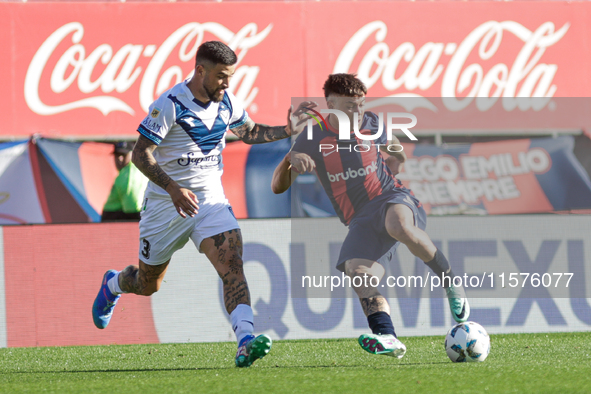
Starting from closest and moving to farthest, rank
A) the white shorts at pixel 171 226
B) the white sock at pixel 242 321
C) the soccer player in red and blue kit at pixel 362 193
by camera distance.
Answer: the white sock at pixel 242 321 < the white shorts at pixel 171 226 < the soccer player in red and blue kit at pixel 362 193

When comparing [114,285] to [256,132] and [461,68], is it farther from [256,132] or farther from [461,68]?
[461,68]

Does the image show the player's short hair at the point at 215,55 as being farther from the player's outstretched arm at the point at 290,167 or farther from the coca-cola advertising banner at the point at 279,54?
the coca-cola advertising banner at the point at 279,54

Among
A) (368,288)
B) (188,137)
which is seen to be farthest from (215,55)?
(368,288)

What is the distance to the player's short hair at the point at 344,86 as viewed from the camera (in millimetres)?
5199

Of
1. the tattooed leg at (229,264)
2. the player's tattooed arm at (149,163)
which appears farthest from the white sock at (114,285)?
the player's tattooed arm at (149,163)

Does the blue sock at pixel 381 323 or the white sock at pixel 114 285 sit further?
the white sock at pixel 114 285

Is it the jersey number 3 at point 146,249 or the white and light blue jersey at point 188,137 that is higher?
the white and light blue jersey at point 188,137

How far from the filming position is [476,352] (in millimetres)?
4254

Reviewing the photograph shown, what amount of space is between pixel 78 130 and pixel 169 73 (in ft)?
4.74

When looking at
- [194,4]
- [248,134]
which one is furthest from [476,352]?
[194,4]

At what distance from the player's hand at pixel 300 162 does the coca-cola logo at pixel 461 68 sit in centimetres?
541

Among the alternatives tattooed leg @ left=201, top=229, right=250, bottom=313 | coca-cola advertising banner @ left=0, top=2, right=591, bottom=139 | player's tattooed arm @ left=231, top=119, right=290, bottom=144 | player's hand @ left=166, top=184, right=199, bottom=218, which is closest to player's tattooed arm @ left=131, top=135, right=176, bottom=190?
player's hand @ left=166, top=184, right=199, bottom=218

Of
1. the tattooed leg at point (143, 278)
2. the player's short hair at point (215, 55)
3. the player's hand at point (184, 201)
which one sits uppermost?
the player's short hair at point (215, 55)

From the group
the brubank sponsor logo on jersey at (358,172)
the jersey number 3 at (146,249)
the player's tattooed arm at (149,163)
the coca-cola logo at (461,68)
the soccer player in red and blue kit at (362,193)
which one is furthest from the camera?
the coca-cola logo at (461,68)
